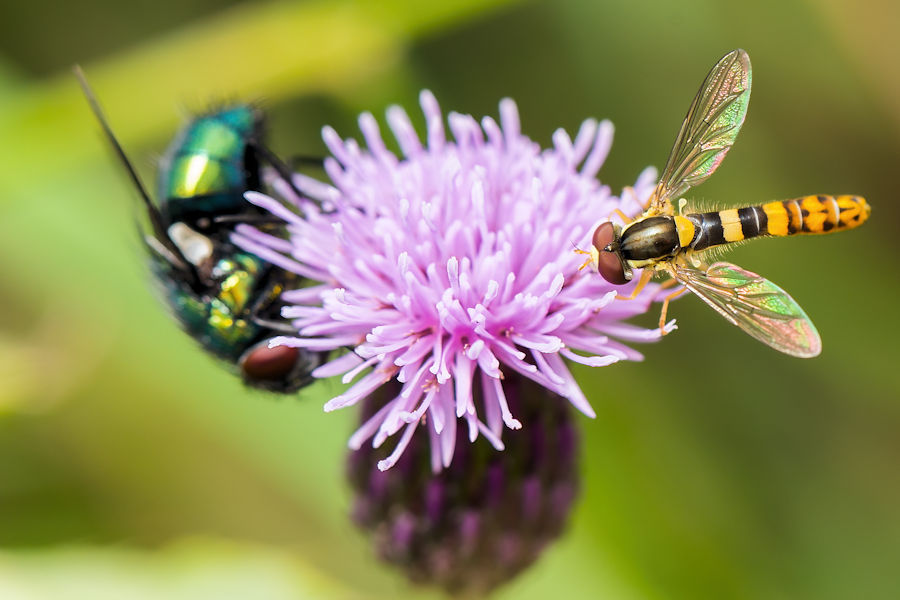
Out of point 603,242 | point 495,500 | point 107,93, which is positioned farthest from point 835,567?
point 107,93

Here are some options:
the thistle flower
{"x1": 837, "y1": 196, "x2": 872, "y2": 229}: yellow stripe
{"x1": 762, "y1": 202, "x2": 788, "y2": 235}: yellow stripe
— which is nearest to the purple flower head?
the thistle flower

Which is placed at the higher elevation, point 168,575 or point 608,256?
point 608,256

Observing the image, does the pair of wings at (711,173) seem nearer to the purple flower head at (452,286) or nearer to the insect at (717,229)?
the insect at (717,229)

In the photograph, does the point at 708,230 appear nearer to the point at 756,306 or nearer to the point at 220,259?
the point at 756,306

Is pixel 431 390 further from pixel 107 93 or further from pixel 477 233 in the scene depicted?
pixel 107 93

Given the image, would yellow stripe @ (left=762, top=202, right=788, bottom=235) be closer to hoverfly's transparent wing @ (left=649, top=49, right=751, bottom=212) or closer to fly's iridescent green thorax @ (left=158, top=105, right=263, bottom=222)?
hoverfly's transparent wing @ (left=649, top=49, right=751, bottom=212)

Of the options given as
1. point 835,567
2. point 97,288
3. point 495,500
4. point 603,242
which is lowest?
point 835,567

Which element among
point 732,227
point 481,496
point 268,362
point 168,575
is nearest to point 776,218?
point 732,227
